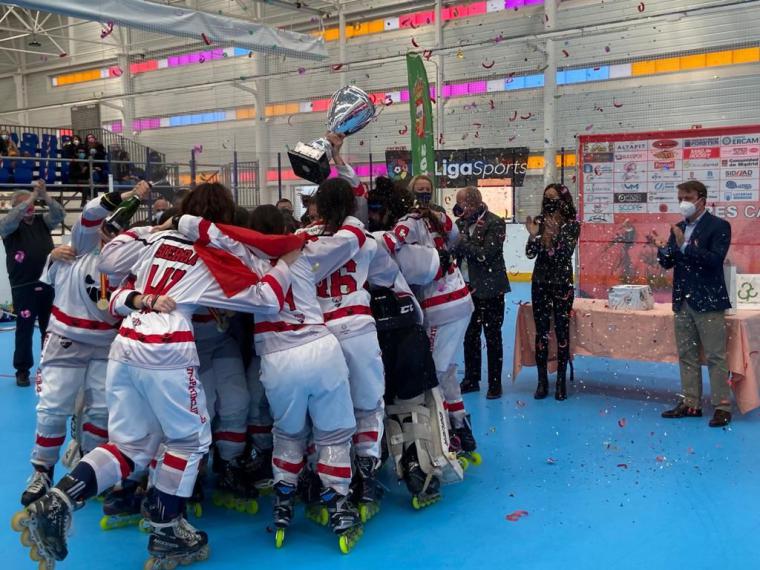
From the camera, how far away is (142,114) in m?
22.1

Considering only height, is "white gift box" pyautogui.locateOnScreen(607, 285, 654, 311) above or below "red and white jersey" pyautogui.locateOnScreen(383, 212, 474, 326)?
below

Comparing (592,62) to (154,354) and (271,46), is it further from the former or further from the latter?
(154,354)

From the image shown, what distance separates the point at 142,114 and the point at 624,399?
19252mm

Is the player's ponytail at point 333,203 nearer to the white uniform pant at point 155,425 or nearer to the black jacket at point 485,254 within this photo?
the white uniform pant at point 155,425

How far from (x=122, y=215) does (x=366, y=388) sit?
1.46m

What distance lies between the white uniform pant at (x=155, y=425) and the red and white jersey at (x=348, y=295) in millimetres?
748

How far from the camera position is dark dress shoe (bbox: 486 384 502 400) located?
20.1ft

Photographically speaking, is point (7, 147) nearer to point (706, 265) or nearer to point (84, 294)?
point (84, 294)

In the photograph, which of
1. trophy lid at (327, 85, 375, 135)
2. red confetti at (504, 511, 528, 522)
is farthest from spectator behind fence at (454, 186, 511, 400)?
red confetti at (504, 511, 528, 522)

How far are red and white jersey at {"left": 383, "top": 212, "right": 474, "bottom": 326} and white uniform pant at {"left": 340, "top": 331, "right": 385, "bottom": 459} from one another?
0.62 m

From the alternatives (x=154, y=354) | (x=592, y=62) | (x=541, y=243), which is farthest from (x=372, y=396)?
(x=592, y=62)

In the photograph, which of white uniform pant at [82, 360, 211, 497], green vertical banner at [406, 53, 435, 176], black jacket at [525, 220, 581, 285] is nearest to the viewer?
white uniform pant at [82, 360, 211, 497]

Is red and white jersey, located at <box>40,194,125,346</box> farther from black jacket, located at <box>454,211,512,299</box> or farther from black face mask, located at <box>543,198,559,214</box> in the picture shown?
black face mask, located at <box>543,198,559,214</box>

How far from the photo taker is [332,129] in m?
4.17
